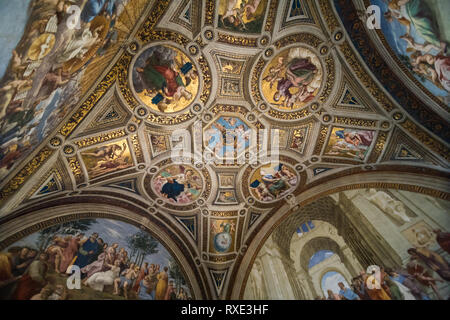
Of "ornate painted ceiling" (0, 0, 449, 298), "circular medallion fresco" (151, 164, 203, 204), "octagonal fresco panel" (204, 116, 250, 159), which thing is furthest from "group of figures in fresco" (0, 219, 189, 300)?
"octagonal fresco panel" (204, 116, 250, 159)

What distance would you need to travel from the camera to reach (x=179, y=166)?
11312mm

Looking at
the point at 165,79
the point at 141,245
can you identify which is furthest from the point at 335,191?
the point at 141,245

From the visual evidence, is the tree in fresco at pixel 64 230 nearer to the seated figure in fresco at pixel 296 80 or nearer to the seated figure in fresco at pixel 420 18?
the seated figure in fresco at pixel 296 80

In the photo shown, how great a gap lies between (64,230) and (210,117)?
6.01 meters

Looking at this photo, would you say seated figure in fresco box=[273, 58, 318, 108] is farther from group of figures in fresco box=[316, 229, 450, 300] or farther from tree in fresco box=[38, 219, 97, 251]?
tree in fresco box=[38, 219, 97, 251]

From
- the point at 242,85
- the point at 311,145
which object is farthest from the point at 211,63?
the point at 311,145

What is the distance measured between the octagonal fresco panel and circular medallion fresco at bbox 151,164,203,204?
125 cm

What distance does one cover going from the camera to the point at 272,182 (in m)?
12.3

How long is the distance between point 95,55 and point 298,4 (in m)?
5.99

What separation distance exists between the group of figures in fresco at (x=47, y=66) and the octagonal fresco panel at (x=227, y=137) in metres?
4.44

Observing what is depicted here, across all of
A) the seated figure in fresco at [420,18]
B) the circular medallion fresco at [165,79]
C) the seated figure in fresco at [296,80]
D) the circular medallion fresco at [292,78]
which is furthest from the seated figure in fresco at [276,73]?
the seated figure in fresco at [420,18]

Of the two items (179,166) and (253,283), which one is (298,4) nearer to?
(179,166)

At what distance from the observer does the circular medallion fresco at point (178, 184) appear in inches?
447

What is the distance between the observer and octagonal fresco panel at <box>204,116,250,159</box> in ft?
35.9
